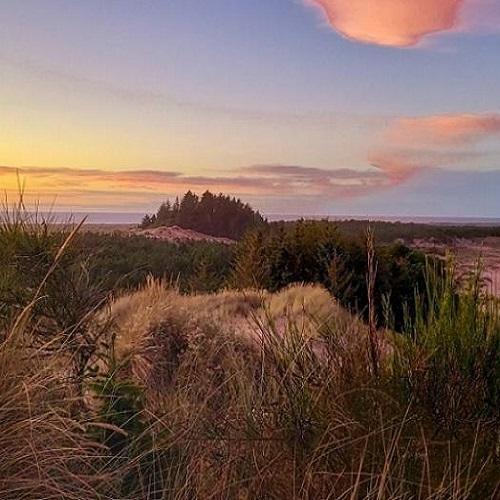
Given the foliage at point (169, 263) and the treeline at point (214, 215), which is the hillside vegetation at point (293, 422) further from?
the treeline at point (214, 215)

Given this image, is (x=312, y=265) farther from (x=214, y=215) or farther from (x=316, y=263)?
(x=214, y=215)

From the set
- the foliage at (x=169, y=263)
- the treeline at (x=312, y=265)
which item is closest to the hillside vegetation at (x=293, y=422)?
the foliage at (x=169, y=263)

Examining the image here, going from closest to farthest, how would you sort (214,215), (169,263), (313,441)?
(313,441)
(169,263)
(214,215)

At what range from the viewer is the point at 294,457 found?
410 centimetres

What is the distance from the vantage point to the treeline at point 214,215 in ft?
149

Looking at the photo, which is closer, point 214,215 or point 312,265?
point 312,265

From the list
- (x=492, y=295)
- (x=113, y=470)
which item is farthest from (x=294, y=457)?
(x=492, y=295)

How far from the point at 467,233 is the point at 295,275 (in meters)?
38.5

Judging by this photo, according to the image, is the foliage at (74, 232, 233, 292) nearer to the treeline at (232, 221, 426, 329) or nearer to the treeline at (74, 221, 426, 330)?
the treeline at (74, 221, 426, 330)

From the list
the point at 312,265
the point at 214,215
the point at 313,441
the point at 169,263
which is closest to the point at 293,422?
the point at 313,441

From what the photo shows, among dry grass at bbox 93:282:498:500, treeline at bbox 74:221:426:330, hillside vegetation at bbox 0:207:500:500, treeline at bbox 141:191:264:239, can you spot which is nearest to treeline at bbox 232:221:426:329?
treeline at bbox 74:221:426:330

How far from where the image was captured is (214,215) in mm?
46531

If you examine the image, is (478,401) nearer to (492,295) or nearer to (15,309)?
(492,295)

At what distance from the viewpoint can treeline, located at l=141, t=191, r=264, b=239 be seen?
45.3 m
